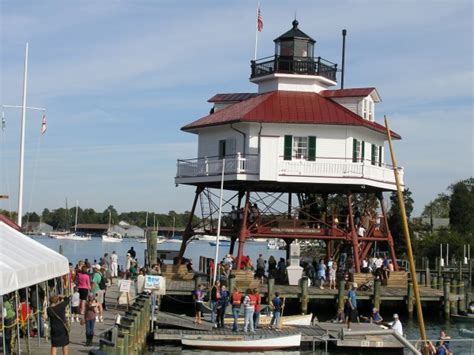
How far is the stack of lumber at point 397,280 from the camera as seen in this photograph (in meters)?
45.9

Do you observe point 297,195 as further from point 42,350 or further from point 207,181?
point 42,350

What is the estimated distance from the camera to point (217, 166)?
155 feet

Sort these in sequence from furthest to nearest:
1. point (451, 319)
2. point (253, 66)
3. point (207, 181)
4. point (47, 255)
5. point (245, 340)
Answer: point (253, 66)
point (207, 181)
point (451, 319)
point (245, 340)
point (47, 255)

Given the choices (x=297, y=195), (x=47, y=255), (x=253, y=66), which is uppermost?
(x=253, y=66)

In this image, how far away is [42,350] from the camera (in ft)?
76.7

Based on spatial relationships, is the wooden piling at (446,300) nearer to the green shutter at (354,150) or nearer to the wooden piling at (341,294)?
the wooden piling at (341,294)

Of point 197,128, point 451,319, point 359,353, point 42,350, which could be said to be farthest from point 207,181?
point 42,350

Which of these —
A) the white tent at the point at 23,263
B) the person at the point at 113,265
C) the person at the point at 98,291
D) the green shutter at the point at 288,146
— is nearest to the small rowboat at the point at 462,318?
the green shutter at the point at 288,146

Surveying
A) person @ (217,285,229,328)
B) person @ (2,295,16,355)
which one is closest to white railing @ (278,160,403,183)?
person @ (217,285,229,328)

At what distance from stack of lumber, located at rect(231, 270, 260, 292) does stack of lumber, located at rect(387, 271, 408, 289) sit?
776cm

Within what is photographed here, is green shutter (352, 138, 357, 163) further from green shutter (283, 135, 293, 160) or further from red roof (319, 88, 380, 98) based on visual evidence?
green shutter (283, 135, 293, 160)

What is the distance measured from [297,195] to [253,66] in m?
8.16

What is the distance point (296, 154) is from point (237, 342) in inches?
695

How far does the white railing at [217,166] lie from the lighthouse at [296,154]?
53mm
